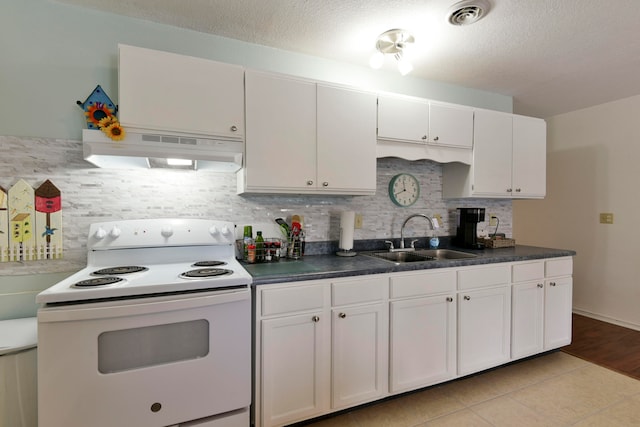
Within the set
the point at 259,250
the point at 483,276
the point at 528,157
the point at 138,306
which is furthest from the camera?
the point at 528,157

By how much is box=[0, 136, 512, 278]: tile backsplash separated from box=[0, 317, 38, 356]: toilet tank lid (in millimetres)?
268

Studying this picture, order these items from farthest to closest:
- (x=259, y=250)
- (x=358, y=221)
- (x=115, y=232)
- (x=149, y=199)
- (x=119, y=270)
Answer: (x=358, y=221)
(x=259, y=250)
(x=149, y=199)
(x=115, y=232)
(x=119, y=270)

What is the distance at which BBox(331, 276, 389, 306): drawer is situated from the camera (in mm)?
1774

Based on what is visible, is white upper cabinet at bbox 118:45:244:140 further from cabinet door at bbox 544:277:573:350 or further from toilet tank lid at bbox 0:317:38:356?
cabinet door at bbox 544:277:573:350

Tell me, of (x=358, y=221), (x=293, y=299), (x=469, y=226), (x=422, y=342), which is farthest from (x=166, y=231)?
(x=469, y=226)

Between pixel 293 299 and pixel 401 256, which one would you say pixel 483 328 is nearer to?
pixel 401 256

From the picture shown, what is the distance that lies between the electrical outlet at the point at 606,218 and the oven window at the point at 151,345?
4.28 meters

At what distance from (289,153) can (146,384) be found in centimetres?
141

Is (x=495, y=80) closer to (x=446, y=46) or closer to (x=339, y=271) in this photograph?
(x=446, y=46)

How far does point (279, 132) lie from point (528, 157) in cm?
235

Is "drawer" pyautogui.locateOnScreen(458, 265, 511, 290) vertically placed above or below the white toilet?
above

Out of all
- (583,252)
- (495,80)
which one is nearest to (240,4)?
(495,80)

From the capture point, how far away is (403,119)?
2309 millimetres

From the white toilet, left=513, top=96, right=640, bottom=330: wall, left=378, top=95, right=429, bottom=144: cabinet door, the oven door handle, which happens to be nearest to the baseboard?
left=513, top=96, right=640, bottom=330: wall
